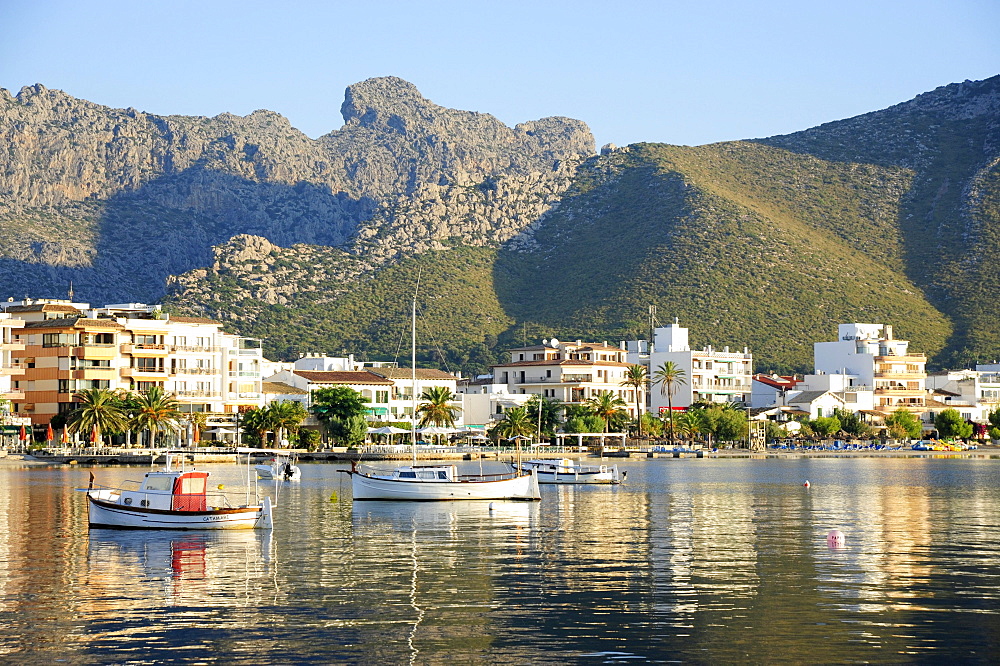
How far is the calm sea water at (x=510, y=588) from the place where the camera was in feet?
87.2

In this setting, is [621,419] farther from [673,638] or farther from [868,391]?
[673,638]

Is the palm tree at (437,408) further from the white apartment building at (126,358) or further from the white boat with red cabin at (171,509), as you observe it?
the white boat with red cabin at (171,509)

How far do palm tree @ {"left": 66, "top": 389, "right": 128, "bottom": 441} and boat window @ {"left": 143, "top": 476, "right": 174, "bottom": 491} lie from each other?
75.0m

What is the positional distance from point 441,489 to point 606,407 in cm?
9450

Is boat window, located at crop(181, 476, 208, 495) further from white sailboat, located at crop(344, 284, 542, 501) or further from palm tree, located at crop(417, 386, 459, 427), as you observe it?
palm tree, located at crop(417, 386, 459, 427)

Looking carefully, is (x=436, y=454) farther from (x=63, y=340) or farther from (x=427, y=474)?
(x=427, y=474)

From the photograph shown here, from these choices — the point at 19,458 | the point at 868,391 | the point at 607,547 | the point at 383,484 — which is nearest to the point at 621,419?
the point at 868,391

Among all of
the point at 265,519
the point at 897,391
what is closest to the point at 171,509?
the point at 265,519

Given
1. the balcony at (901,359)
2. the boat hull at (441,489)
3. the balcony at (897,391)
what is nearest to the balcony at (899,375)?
the balcony at (897,391)

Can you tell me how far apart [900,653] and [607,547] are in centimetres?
2045

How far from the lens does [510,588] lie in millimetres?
34969

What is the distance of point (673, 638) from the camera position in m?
27.5

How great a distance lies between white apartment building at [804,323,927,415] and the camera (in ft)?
620

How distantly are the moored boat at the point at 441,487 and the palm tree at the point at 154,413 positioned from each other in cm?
5912
